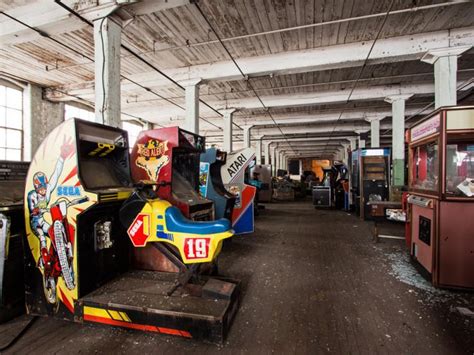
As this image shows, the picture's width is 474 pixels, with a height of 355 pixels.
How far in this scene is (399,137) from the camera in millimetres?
7363

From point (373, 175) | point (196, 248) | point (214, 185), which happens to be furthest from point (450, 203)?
point (373, 175)

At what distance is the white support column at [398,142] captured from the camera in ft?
23.8

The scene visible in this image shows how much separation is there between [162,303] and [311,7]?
4.58 metres

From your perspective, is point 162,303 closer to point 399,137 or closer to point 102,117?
point 102,117

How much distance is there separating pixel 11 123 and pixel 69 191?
300 inches

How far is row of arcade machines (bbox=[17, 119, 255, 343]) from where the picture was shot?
1.89 meters

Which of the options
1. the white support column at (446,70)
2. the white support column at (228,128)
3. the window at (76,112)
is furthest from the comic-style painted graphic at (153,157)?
the window at (76,112)

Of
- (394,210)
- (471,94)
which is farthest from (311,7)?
(471,94)

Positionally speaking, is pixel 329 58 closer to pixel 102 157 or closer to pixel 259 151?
pixel 102 157

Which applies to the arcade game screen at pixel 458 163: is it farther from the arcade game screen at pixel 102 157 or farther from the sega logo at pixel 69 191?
the sega logo at pixel 69 191

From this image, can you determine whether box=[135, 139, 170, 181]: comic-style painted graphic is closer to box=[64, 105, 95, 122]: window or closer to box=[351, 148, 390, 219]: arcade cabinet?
box=[351, 148, 390, 219]: arcade cabinet

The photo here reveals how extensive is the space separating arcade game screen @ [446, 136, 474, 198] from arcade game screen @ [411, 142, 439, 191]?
128 millimetres

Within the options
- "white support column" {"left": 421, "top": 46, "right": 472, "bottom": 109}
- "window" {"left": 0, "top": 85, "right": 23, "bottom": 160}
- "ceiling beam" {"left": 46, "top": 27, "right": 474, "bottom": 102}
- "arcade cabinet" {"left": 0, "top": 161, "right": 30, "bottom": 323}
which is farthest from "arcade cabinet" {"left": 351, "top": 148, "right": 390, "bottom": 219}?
"window" {"left": 0, "top": 85, "right": 23, "bottom": 160}

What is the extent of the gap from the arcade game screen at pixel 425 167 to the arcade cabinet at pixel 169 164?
109 inches
